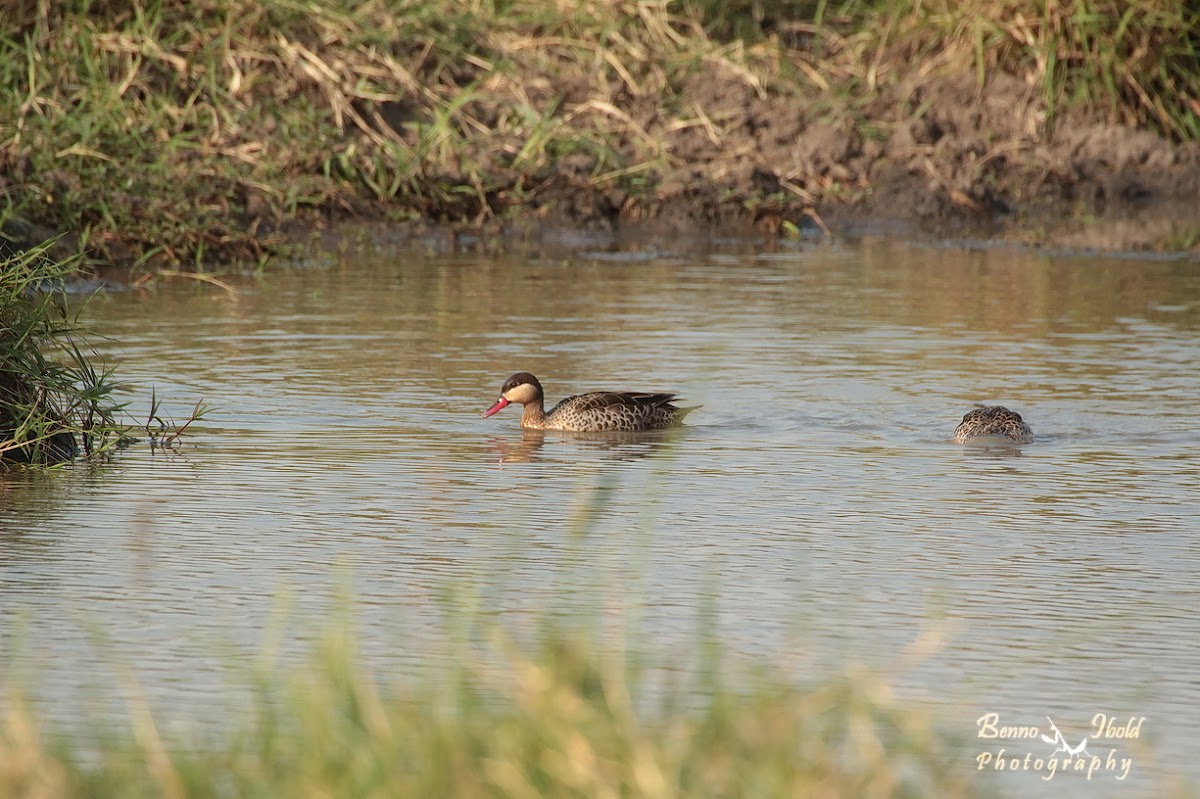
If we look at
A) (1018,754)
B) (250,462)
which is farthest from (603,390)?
(1018,754)

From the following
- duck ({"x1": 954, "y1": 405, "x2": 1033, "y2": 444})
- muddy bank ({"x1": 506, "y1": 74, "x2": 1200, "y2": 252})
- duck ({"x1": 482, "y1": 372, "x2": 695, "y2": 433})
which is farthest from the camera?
muddy bank ({"x1": 506, "y1": 74, "x2": 1200, "y2": 252})

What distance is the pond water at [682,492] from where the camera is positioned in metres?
6.35

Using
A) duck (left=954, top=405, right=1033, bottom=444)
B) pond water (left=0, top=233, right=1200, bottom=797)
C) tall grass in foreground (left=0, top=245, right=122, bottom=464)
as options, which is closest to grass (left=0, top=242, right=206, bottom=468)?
tall grass in foreground (left=0, top=245, right=122, bottom=464)

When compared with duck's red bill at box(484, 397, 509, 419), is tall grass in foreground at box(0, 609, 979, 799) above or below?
above

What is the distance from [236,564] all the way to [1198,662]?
3236mm

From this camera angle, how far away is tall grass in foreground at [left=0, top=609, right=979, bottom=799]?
413cm

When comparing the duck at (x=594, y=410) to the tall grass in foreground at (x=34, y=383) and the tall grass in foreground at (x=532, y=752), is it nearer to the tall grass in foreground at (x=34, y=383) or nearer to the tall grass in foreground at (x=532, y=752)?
the tall grass in foreground at (x=34, y=383)

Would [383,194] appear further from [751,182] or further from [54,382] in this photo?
[54,382]

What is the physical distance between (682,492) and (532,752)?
15.8 feet

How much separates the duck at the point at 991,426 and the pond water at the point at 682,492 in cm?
18

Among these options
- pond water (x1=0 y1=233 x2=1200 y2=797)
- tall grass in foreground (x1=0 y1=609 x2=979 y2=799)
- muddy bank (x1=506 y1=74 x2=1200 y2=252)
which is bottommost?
pond water (x1=0 y1=233 x2=1200 y2=797)

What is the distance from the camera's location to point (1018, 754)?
5469 millimetres

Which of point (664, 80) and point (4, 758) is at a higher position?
point (664, 80)

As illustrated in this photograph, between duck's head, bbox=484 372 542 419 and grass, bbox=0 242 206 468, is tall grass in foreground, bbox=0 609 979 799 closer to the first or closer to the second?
grass, bbox=0 242 206 468
